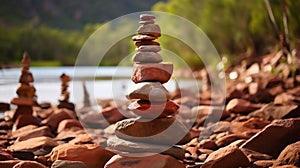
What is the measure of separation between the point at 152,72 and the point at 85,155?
5.26ft

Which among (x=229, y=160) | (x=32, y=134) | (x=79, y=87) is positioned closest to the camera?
(x=229, y=160)

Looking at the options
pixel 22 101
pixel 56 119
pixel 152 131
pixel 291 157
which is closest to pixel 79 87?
pixel 22 101

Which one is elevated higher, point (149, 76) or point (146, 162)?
point (149, 76)

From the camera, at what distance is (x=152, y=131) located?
619cm

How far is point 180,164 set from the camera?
19.2 feet

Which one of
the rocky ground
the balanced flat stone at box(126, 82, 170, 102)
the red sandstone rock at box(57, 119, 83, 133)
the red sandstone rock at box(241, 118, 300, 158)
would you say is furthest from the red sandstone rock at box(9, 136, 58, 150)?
the red sandstone rock at box(241, 118, 300, 158)

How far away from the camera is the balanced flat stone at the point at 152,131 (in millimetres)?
6156

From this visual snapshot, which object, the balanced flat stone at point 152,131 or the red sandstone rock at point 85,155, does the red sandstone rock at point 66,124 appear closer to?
the red sandstone rock at point 85,155

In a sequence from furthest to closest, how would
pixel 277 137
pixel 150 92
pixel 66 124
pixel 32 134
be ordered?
pixel 66 124, pixel 32 134, pixel 277 137, pixel 150 92

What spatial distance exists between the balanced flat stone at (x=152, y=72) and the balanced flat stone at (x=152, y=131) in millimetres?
608

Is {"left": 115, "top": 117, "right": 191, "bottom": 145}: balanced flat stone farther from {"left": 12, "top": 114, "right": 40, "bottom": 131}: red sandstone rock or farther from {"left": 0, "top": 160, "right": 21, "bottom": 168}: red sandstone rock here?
{"left": 12, "top": 114, "right": 40, "bottom": 131}: red sandstone rock

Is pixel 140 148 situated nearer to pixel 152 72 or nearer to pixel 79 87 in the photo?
pixel 152 72

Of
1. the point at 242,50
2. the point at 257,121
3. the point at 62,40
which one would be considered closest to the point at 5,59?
the point at 62,40

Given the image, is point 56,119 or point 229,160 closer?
point 229,160
